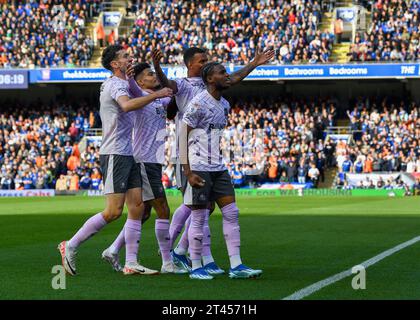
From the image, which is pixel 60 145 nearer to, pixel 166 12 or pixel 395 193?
pixel 166 12

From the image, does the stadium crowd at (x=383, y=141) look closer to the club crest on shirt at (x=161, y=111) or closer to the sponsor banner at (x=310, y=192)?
the sponsor banner at (x=310, y=192)

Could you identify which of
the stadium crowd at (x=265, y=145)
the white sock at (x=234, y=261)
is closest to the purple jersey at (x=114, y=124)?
the white sock at (x=234, y=261)

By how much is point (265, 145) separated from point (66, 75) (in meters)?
12.2

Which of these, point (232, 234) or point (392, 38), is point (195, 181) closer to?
point (232, 234)

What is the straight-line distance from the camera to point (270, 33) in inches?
1945

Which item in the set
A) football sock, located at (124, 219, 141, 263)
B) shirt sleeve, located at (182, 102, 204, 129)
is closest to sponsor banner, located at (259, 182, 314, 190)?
football sock, located at (124, 219, 141, 263)

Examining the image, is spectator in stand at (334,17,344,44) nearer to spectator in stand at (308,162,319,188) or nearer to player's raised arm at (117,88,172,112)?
spectator in stand at (308,162,319,188)

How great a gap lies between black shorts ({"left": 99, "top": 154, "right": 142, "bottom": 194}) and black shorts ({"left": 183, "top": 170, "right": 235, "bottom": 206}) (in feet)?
2.10

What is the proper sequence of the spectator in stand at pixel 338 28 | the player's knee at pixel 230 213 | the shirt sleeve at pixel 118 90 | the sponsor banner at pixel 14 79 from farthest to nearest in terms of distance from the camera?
1. the sponsor banner at pixel 14 79
2. the spectator in stand at pixel 338 28
3. the shirt sleeve at pixel 118 90
4. the player's knee at pixel 230 213

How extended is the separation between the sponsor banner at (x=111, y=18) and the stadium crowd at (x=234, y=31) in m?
2.17

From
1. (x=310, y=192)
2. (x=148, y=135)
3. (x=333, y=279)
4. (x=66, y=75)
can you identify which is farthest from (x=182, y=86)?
(x=66, y=75)

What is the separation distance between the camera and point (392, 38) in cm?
4744

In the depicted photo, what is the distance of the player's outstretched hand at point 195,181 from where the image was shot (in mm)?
9953

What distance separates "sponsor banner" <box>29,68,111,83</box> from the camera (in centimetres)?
5025
